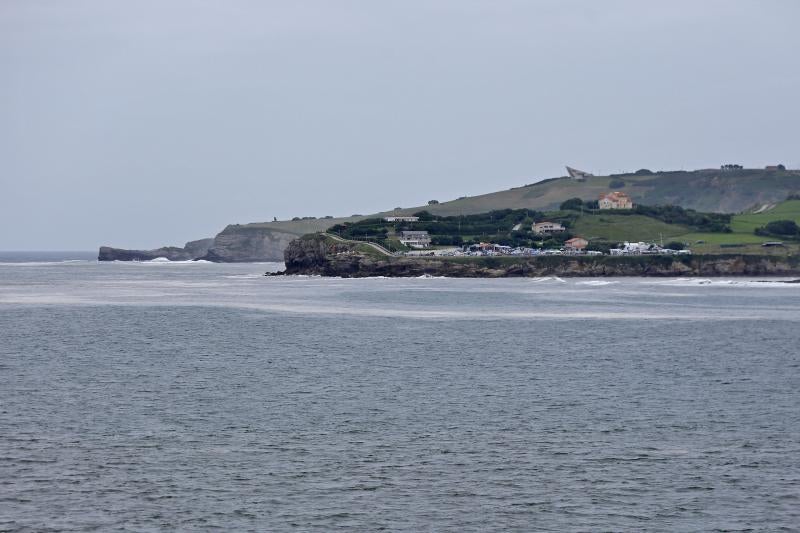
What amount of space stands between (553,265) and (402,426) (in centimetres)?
12787

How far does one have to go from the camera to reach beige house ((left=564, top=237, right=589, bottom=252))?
17838cm

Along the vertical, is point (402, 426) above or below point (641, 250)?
below

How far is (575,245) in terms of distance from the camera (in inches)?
7092

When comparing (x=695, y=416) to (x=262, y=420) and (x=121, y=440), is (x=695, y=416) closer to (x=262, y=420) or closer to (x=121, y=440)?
(x=262, y=420)

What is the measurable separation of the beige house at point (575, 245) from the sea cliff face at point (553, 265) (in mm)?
13211

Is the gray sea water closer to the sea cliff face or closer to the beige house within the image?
the sea cliff face

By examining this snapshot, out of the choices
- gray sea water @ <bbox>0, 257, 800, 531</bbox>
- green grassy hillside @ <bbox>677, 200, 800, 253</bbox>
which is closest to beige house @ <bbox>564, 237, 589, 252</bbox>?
green grassy hillside @ <bbox>677, 200, 800, 253</bbox>

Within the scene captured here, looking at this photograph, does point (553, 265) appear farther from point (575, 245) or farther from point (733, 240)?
point (733, 240)

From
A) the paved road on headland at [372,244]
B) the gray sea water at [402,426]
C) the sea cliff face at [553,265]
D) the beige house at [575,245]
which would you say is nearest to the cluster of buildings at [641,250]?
the beige house at [575,245]

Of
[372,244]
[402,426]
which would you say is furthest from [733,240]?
[402,426]

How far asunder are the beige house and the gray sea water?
97.4 m

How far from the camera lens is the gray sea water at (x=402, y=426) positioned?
28.7 meters

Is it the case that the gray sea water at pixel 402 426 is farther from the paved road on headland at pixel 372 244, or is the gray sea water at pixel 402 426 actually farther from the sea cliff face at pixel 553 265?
the paved road on headland at pixel 372 244

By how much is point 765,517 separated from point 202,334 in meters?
52.0
